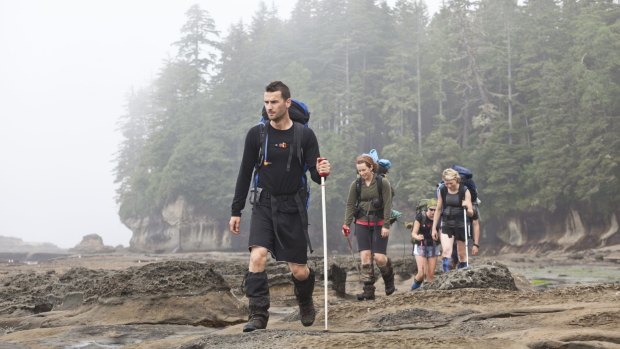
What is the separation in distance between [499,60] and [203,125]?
27444mm

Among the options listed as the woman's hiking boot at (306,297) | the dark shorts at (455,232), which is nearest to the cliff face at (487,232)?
the dark shorts at (455,232)

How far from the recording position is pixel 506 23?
1953 inches

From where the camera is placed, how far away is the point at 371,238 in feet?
31.9

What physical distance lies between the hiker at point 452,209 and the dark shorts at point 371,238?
126cm

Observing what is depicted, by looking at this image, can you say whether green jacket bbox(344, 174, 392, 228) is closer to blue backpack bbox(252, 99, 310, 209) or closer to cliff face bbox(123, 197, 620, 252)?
blue backpack bbox(252, 99, 310, 209)

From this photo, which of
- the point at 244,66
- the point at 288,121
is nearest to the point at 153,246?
the point at 244,66

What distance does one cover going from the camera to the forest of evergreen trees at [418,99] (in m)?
39.3

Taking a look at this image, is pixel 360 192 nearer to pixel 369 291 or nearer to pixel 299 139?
pixel 369 291

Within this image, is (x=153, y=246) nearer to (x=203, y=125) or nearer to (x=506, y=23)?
(x=203, y=125)

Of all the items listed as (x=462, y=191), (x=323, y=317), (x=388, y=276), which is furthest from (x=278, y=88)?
(x=462, y=191)

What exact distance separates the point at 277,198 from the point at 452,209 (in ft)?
16.9

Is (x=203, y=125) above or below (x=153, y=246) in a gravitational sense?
above

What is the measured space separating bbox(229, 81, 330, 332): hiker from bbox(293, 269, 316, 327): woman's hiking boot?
0.13m

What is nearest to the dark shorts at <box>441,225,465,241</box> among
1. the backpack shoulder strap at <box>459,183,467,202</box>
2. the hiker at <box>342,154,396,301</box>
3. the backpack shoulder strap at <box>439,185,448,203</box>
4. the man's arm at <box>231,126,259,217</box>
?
the backpack shoulder strap at <box>439,185,448,203</box>
